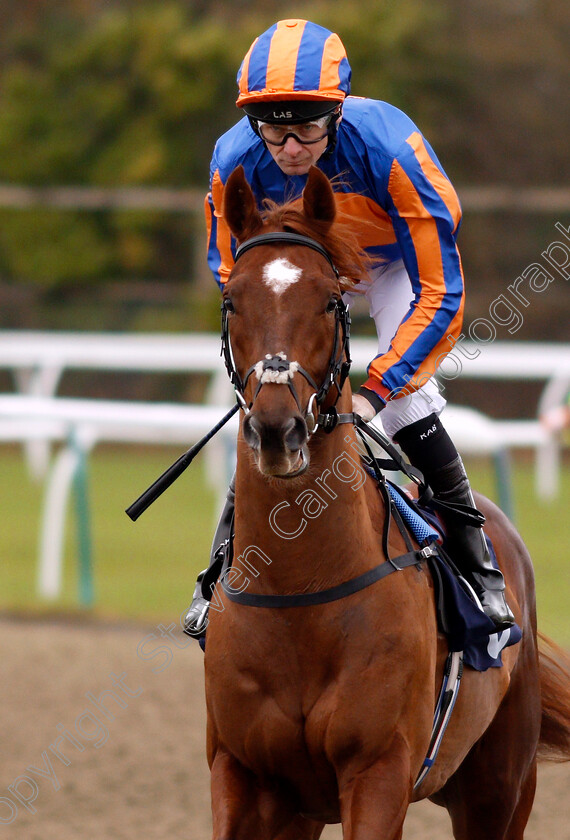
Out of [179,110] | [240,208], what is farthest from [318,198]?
[179,110]

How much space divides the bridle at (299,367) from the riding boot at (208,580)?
52cm

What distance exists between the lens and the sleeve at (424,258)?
3203 mm

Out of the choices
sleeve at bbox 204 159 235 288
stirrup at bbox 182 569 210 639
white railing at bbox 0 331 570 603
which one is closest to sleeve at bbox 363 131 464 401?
sleeve at bbox 204 159 235 288

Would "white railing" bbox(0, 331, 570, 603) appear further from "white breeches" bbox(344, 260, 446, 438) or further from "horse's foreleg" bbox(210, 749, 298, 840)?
"horse's foreleg" bbox(210, 749, 298, 840)

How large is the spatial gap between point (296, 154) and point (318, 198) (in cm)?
28

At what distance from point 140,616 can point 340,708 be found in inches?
176

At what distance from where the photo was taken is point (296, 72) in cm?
312

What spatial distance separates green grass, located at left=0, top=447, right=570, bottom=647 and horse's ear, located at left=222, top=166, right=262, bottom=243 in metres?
4.21

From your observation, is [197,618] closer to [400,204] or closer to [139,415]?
[400,204]

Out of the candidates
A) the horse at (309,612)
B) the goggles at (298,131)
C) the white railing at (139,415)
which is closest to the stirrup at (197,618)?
the horse at (309,612)

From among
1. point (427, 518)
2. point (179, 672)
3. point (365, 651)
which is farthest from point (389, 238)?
point (179, 672)

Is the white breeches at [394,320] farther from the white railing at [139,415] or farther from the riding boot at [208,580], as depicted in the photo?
the white railing at [139,415]

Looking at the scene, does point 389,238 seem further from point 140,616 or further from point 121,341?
point 121,341

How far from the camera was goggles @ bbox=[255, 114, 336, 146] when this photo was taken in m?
3.15
